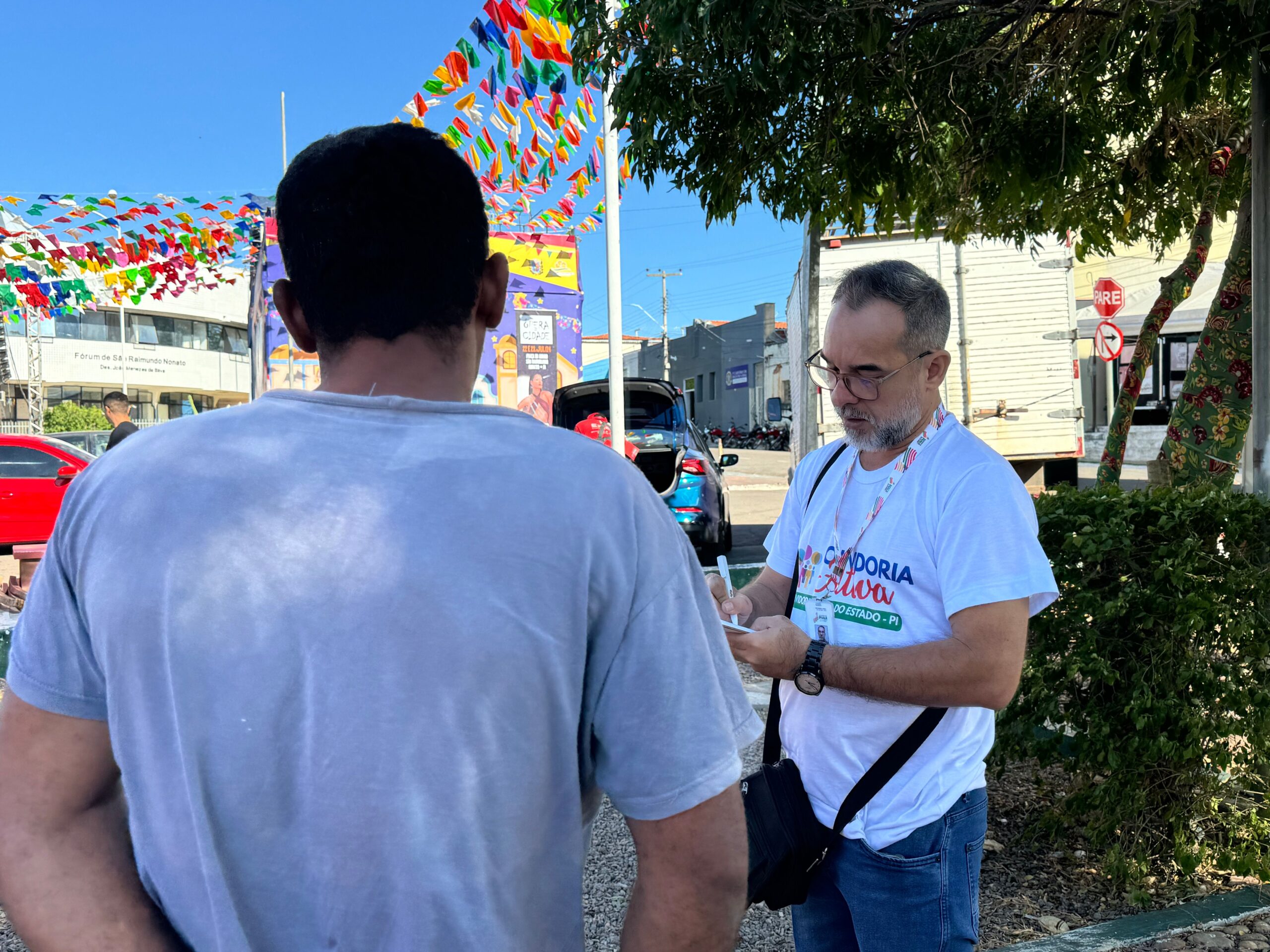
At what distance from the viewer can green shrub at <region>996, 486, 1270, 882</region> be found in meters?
3.12

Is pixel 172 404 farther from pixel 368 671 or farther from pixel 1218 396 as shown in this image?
pixel 368 671

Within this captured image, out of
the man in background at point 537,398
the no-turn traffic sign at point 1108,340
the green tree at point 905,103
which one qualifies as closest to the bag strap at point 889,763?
the green tree at point 905,103

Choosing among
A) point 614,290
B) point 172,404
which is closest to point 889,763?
point 614,290

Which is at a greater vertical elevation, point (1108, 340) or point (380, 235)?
point (1108, 340)

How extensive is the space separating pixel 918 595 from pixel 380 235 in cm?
119

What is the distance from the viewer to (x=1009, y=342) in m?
12.6

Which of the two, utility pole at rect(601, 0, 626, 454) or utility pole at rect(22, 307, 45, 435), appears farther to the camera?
utility pole at rect(22, 307, 45, 435)

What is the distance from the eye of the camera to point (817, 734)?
6.25ft

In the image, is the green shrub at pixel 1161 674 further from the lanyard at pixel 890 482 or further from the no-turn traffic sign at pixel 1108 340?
the no-turn traffic sign at pixel 1108 340

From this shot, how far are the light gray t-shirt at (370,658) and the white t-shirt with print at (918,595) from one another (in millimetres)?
860

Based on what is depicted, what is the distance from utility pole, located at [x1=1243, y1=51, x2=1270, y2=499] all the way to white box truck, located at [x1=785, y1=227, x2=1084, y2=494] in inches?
341

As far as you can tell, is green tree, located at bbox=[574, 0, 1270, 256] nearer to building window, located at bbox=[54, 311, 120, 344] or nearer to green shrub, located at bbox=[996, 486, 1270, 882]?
green shrub, located at bbox=[996, 486, 1270, 882]

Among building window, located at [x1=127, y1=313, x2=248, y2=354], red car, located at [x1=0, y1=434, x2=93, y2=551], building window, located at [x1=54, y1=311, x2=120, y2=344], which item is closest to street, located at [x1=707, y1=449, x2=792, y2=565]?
red car, located at [x1=0, y1=434, x2=93, y2=551]

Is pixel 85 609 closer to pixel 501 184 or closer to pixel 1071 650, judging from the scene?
pixel 1071 650
